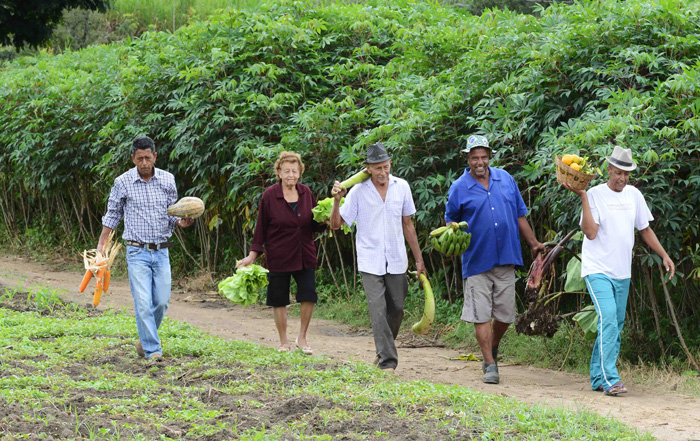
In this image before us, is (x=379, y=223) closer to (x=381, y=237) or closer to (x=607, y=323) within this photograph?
(x=381, y=237)

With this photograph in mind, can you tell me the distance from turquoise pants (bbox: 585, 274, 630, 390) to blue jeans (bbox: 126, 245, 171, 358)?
354 centimetres

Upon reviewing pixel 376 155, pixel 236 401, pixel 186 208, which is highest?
pixel 376 155

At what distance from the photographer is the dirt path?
221 inches

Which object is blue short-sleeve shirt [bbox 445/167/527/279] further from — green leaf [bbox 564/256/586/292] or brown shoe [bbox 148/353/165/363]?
brown shoe [bbox 148/353/165/363]

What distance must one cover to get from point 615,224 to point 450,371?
2.13m

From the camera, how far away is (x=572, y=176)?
19.9ft

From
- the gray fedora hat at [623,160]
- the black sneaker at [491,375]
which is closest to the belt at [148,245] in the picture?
the black sneaker at [491,375]

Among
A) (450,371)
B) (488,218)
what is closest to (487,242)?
(488,218)

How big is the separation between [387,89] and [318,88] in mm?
1721

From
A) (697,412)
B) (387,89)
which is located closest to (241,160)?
(387,89)

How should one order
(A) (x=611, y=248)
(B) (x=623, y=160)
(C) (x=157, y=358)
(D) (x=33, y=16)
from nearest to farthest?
(B) (x=623, y=160) < (A) (x=611, y=248) < (C) (x=157, y=358) < (D) (x=33, y=16)

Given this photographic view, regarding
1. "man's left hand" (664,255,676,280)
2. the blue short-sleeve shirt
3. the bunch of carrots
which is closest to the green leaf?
the blue short-sleeve shirt

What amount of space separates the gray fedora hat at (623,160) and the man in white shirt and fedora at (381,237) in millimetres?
1709

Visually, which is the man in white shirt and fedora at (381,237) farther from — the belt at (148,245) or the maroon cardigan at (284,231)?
the belt at (148,245)
